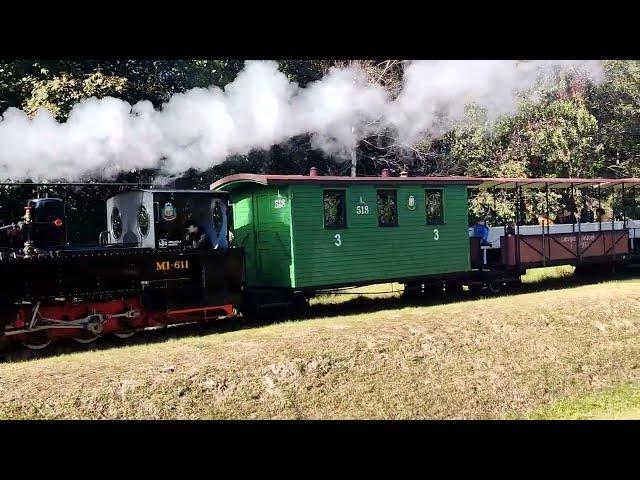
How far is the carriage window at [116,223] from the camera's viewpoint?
11555 mm

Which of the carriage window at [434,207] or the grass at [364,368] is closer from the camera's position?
the grass at [364,368]

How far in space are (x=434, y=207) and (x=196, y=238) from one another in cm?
599

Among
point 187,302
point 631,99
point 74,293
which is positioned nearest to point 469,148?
point 631,99

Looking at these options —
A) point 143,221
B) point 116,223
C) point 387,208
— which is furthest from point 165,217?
point 387,208

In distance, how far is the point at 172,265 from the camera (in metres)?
10.6

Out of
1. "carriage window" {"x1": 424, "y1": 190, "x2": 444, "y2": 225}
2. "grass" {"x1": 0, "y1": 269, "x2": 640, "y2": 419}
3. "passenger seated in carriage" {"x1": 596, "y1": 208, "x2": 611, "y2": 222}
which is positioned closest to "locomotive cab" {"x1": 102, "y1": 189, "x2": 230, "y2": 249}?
"grass" {"x1": 0, "y1": 269, "x2": 640, "y2": 419}

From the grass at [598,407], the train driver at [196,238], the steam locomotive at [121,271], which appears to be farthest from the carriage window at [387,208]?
the grass at [598,407]

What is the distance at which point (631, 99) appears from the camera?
26609 millimetres

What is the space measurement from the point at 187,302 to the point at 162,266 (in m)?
0.80

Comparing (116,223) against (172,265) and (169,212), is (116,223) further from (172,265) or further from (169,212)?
(172,265)

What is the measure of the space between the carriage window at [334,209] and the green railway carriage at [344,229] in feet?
0.07

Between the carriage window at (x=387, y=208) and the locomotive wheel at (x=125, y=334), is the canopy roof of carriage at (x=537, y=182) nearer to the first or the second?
the carriage window at (x=387, y=208)
